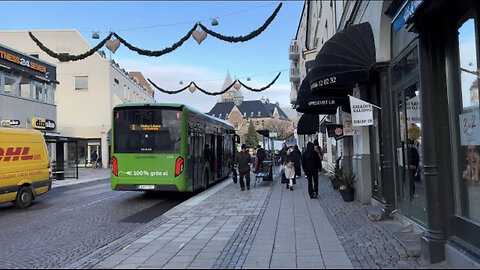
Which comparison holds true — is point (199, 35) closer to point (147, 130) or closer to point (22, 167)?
point (147, 130)

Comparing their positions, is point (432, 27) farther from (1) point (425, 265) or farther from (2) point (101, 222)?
(2) point (101, 222)

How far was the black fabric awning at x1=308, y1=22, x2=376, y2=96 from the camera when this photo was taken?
9547mm

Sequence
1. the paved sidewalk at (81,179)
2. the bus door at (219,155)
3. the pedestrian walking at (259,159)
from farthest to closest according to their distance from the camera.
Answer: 1. the paved sidewalk at (81,179)
2. the bus door at (219,155)
3. the pedestrian walking at (259,159)

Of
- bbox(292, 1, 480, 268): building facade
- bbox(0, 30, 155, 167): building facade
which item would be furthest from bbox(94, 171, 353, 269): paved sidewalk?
bbox(0, 30, 155, 167): building facade

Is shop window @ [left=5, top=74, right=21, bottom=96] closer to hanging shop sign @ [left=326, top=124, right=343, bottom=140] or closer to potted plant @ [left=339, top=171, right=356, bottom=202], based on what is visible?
hanging shop sign @ [left=326, top=124, right=343, bottom=140]

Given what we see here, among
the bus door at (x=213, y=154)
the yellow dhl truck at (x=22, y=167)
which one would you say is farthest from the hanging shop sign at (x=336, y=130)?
the yellow dhl truck at (x=22, y=167)

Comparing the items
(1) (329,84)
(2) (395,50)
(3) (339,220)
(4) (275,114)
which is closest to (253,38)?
(1) (329,84)

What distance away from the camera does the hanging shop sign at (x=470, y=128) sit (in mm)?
5500

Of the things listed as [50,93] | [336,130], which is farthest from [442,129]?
[50,93]

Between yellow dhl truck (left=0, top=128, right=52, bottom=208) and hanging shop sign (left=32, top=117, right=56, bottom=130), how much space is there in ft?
49.7

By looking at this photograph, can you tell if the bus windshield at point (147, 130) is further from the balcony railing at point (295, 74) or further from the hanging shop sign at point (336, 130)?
the balcony railing at point (295, 74)

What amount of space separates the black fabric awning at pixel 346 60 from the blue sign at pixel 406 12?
298cm

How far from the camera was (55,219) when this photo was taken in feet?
36.5

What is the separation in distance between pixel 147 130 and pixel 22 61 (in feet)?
56.7
